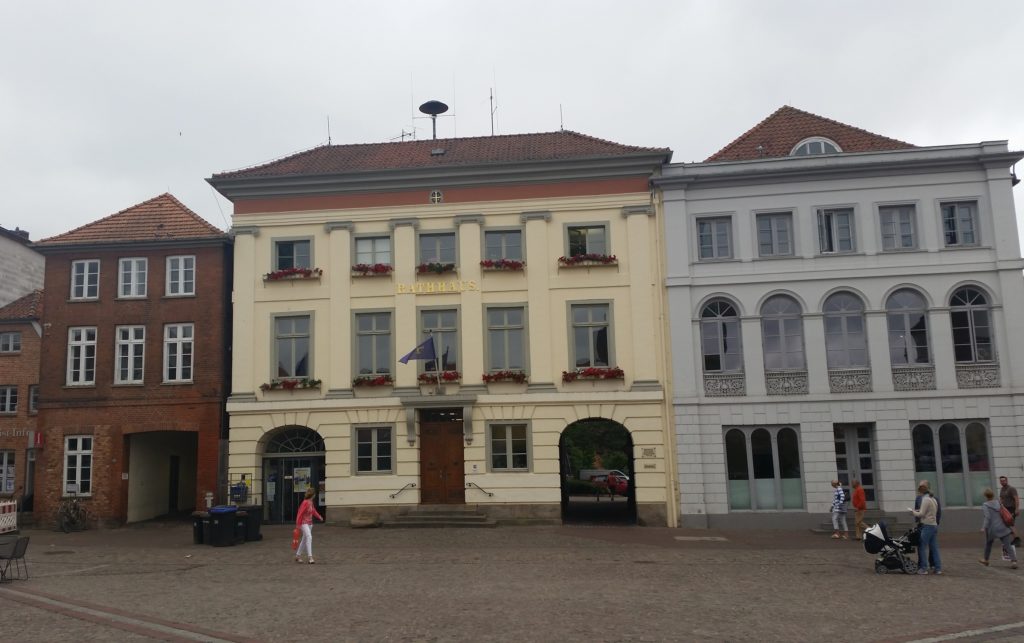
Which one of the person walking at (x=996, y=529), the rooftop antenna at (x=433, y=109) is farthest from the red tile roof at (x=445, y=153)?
the person walking at (x=996, y=529)

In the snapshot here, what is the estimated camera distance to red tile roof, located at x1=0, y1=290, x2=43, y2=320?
2870 centimetres

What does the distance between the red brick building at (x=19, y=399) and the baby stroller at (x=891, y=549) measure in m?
26.4

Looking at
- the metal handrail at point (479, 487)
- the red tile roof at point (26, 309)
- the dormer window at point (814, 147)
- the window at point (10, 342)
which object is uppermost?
the dormer window at point (814, 147)

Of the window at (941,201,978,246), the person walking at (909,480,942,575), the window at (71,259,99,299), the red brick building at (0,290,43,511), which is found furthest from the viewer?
the red brick building at (0,290,43,511)

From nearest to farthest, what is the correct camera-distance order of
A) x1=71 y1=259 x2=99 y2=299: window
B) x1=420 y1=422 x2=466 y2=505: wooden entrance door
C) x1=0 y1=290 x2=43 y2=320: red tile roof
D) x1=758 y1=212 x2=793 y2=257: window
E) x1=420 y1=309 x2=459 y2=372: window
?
1. x1=420 y1=422 x2=466 y2=505: wooden entrance door
2. x1=758 y1=212 x2=793 y2=257: window
3. x1=420 y1=309 x2=459 y2=372: window
4. x1=71 y1=259 x2=99 y2=299: window
5. x1=0 y1=290 x2=43 y2=320: red tile roof

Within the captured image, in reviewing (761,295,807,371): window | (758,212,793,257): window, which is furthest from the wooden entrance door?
(758,212,793,257): window

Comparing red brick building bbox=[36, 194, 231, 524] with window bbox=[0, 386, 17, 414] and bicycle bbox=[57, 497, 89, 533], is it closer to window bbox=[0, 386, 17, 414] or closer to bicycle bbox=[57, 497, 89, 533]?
bicycle bbox=[57, 497, 89, 533]

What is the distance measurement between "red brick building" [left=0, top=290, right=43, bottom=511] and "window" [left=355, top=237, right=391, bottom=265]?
11824mm

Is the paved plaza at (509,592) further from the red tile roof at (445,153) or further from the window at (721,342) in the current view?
the red tile roof at (445,153)

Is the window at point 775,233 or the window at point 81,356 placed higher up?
the window at point 775,233

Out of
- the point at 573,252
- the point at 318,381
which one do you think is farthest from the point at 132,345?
the point at 573,252

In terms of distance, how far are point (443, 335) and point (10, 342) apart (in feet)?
55.4

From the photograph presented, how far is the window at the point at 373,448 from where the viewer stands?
24141 millimetres

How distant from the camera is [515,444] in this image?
78.2 ft
